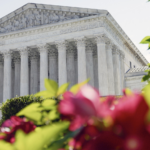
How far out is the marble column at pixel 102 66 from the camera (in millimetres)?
40234

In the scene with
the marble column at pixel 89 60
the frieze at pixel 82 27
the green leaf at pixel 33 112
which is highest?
the frieze at pixel 82 27

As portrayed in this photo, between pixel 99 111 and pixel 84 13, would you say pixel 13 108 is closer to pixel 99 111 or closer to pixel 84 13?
pixel 99 111

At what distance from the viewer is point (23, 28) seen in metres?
50.4

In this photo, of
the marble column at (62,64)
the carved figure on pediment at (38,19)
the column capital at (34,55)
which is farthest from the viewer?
the column capital at (34,55)

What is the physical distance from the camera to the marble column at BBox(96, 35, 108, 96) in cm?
4023

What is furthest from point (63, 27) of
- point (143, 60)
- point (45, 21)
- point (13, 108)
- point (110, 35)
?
point (143, 60)

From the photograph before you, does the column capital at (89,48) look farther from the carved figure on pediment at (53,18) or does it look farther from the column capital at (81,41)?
the carved figure on pediment at (53,18)

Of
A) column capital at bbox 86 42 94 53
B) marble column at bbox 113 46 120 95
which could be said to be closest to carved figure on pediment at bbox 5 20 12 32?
column capital at bbox 86 42 94 53

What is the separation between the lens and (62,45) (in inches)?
1778

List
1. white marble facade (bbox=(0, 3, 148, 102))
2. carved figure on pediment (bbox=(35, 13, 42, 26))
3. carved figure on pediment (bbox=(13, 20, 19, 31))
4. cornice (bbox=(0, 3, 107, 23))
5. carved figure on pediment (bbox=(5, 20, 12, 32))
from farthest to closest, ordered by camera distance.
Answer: carved figure on pediment (bbox=(5, 20, 12, 32)), carved figure on pediment (bbox=(13, 20, 19, 31)), carved figure on pediment (bbox=(35, 13, 42, 26)), cornice (bbox=(0, 3, 107, 23)), white marble facade (bbox=(0, 3, 148, 102))

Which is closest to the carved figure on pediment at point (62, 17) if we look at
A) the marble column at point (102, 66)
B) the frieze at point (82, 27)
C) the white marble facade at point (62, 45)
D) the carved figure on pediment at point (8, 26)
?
the white marble facade at point (62, 45)

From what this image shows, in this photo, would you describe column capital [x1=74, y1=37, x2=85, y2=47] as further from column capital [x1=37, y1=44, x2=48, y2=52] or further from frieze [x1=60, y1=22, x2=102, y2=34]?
column capital [x1=37, y1=44, x2=48, y2=52]

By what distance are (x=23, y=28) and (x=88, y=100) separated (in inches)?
2035

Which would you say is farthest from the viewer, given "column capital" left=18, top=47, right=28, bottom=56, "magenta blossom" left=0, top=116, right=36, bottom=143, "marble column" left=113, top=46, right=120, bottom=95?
"column capital" left=18, top=47, right=28, bottom=56
